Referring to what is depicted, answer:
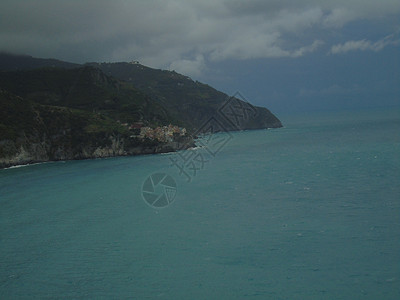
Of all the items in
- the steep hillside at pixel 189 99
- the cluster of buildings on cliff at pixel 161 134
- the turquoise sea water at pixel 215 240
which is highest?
the steep hillside at pixel 189 99

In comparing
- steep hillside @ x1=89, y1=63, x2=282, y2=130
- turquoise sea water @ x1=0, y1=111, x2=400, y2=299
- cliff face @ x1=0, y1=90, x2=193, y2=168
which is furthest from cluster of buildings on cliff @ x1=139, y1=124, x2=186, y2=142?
steep hillside @ x1=89, y1=63, x2=282, y2=130

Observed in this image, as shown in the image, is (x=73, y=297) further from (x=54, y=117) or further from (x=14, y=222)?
(x=54, y=117)

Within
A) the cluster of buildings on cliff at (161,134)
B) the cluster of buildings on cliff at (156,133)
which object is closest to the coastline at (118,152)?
the cluster of buildings on cliff at (161,134)

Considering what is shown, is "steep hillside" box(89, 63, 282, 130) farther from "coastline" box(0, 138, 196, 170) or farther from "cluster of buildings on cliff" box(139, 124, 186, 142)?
"coastline" box(0, 138, 196, 170)

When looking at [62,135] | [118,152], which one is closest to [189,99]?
[118,152]

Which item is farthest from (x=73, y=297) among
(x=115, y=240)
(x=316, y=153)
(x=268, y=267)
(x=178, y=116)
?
(x=178, y=116)

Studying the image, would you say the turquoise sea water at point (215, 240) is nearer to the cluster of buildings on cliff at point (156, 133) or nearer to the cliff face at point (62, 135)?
the cliff face at point (62, 135)

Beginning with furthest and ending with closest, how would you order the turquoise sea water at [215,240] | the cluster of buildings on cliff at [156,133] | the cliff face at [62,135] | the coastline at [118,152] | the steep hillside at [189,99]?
the steep hillside at [189,99], the cluster of buildings on cliff at [156,133], the cliff face at [62,135], the coastline at [118,152], the turquoise sea water at [215,240]

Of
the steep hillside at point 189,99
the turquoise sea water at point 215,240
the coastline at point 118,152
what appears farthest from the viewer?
the steep hillside at point 189,99
